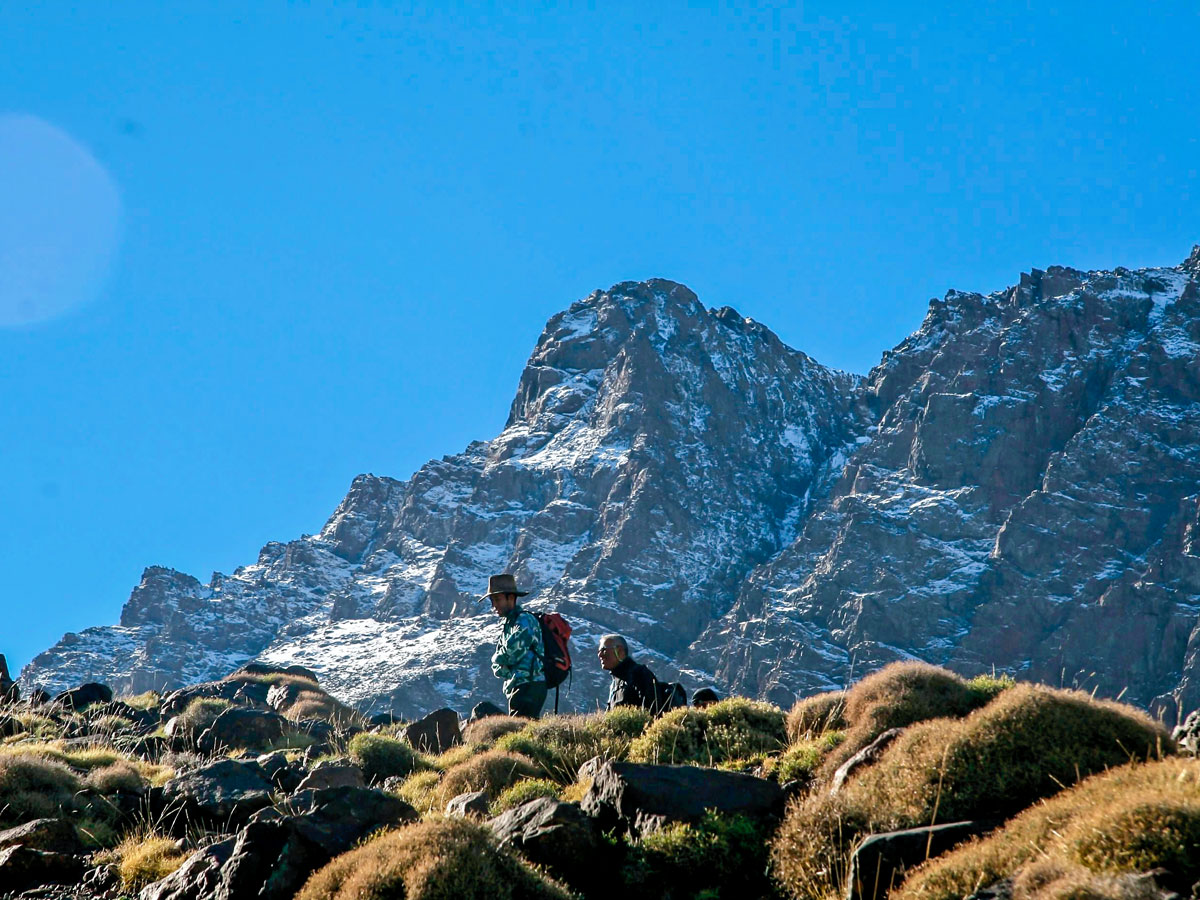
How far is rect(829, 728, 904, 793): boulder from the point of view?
10.0m

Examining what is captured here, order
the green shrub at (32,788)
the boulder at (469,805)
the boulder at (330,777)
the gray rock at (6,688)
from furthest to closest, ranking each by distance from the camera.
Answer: the gray rock at (6,688)
the boulder at (330,777)
the green shrub at (32,788)
the boulder at (469,805)

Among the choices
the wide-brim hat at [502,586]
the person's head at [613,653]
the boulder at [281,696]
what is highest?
the boulder at [281,696]

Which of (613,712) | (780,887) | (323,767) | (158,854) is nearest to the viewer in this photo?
(780,887)

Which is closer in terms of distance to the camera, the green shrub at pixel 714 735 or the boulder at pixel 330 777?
the boulder at pixel 330 777

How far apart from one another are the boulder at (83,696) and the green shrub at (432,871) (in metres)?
16.2

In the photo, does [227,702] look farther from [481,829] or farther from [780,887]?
[780,887]

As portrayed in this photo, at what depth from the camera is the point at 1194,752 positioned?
9039 millimetres

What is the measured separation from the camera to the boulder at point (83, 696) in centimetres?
2264

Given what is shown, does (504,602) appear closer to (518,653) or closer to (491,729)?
(518,653)

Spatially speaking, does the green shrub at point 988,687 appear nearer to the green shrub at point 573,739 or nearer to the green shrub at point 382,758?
the green shrub at point 573,739

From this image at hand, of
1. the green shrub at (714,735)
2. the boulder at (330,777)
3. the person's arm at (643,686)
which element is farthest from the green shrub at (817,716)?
the boulder at (330,777)

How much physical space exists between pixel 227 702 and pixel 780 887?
15977 millimetres

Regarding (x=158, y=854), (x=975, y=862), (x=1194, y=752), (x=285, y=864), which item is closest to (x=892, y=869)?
(x=975, y=862)

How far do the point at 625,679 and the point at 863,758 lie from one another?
26.7 ft
